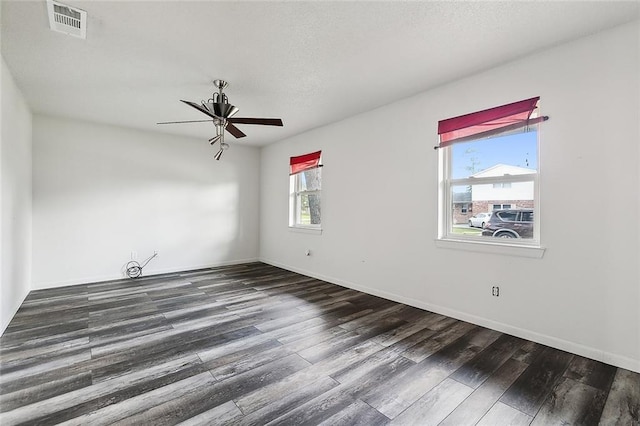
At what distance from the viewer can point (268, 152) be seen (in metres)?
6.11

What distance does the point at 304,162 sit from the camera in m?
5.10

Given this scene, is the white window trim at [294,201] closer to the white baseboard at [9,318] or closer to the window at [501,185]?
the window at [501,185]

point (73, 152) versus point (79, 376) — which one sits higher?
point (73, 152)

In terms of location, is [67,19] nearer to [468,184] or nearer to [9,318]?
[9,318]

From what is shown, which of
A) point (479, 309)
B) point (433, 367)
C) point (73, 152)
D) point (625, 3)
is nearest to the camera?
A: point (625, 3)

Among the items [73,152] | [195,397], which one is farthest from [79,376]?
[73,152]

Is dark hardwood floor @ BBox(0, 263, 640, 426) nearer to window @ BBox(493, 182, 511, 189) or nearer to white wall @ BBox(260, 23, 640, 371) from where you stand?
white wall @ BBox(260, 23, 640, 371)

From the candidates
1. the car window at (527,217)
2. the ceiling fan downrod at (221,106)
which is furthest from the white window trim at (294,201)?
the car window at (527,217)

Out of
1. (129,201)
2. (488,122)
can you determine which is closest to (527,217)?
(488,122)

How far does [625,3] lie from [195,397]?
382cm

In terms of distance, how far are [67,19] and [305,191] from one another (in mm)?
3745

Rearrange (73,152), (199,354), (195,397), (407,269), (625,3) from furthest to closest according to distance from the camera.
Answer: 1. (73,152)
2. (407,269)
3. (199,354)
4. (625,3)
5. (195,397)

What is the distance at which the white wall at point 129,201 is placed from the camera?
423 centimetres

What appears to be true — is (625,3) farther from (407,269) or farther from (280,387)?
(280,387)
